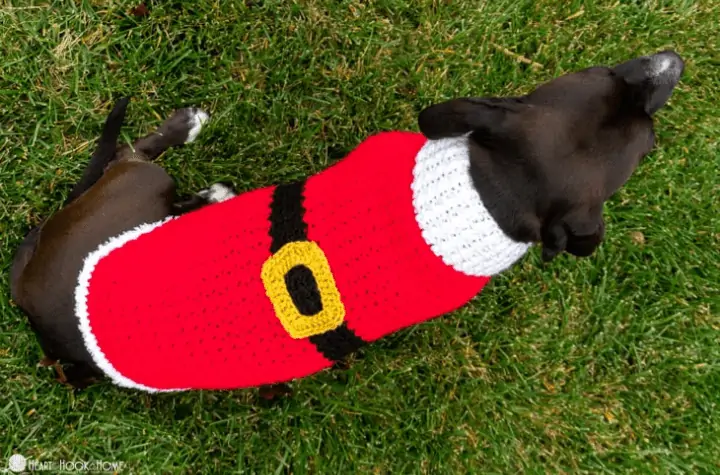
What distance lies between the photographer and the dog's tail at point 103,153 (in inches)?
124

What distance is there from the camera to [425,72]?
3709mm

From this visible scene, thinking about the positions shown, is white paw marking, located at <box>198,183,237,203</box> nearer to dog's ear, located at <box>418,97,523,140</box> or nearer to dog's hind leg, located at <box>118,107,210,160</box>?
dog's hind leg, located at <box>118,107,210,160</box>

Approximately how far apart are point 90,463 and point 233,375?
1420 millimetres

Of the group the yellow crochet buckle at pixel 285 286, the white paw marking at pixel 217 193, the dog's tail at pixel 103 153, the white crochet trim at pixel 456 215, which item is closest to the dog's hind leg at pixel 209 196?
the white paw marking at pixel 217 193

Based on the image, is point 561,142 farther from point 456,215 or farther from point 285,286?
point 285,286

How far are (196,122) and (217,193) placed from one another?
1.30 ft

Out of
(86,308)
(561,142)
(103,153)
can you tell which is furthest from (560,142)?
(103,153)

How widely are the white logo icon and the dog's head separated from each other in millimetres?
2691

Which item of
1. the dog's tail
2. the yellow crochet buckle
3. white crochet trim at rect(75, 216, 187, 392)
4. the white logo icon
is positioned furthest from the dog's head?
the white logo icon

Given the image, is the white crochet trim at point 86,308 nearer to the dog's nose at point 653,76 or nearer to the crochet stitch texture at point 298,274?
the crochet stitch texture at point 298,274

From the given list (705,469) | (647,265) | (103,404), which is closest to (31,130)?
(103,404)

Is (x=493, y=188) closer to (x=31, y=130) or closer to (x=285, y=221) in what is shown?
(x=285, y=221)

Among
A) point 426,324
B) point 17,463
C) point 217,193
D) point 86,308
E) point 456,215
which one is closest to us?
point 456,215

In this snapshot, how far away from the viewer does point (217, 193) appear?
3482 millimetres
